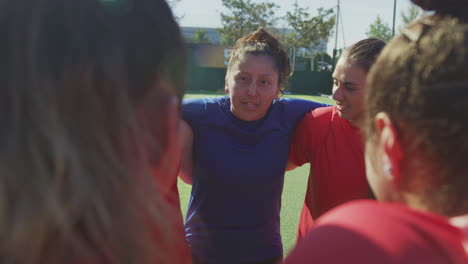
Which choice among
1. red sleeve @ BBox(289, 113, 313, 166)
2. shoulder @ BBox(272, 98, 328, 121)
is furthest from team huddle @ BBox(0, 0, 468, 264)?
shoulder @ BBox(272, 98, 328, 121)

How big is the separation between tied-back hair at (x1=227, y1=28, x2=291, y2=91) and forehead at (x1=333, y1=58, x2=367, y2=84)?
0.44 meters

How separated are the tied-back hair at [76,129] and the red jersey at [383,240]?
15.1 inches

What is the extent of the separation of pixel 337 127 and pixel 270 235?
805 millimetres

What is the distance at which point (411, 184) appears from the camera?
106cm

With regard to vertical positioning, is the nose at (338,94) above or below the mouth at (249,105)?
above

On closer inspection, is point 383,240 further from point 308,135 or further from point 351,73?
point 351,73

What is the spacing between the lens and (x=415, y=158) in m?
1.03

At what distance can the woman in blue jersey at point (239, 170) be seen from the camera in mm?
2404

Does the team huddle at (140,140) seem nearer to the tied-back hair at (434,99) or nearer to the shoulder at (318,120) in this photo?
the tied-back hair at (434,99)

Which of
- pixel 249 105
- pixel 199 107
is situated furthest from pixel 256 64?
pixel 199 107

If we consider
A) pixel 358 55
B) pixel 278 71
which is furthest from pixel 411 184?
pixel 278 71

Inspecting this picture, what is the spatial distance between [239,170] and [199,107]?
19.0 inches

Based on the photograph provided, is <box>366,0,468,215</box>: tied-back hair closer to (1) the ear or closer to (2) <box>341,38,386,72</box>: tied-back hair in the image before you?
(1) the ear

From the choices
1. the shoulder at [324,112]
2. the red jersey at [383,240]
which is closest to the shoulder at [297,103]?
the shoulder at [324,112]
